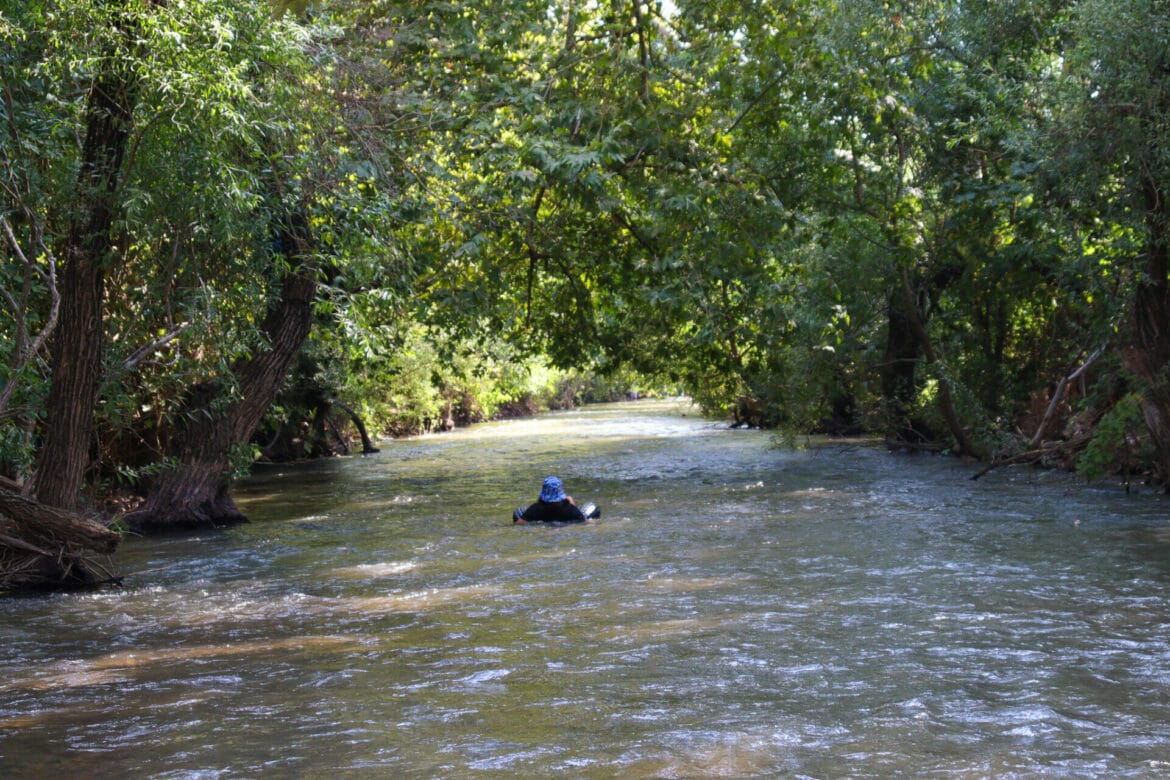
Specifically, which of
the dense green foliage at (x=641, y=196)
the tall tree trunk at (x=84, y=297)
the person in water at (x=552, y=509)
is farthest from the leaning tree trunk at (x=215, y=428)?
the tall tree trunk at (x=84, y=297)

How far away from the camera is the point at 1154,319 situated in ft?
49.5

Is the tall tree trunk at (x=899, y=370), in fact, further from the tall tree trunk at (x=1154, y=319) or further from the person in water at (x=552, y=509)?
the person in water at (x=552, y=509)

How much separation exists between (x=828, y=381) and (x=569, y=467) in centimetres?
688

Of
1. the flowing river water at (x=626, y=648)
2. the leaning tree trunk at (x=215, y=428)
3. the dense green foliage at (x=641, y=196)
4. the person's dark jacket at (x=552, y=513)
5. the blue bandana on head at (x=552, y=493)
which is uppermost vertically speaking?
the dense green foliage at (x=641, y=196)

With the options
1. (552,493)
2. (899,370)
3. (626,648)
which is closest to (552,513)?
(552,493)

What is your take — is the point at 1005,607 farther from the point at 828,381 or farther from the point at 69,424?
the point at 828,381

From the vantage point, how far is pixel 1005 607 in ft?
34.0

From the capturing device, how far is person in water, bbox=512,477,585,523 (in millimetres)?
16781

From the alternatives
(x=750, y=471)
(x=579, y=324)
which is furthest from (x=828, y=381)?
(x=579, y=324)

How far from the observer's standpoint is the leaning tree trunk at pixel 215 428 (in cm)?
1728

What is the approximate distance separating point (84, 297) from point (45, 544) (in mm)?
2758

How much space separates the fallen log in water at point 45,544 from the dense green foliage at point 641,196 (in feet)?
3.05

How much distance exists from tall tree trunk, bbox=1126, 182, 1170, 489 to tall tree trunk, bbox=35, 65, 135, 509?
12.0 m

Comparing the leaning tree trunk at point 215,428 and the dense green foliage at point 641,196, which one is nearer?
the dense green foliage at point 641,196
